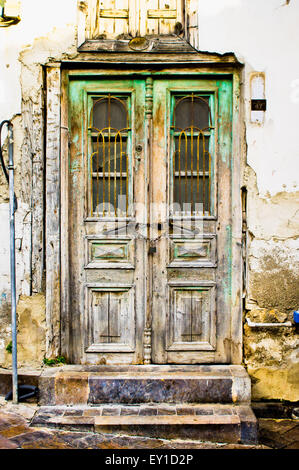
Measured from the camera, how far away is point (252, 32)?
406 centimetres

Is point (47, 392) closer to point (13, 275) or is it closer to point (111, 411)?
point (111, 411)

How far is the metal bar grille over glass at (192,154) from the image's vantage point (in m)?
4.27

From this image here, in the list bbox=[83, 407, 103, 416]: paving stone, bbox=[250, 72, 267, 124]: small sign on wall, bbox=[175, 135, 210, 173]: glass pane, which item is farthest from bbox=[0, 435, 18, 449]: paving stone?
bbox=[250, 72, 267, 124]: small sign on wall

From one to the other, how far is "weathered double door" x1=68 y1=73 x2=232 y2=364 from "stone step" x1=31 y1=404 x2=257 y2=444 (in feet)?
1.89

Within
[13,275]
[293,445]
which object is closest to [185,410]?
[293,445]

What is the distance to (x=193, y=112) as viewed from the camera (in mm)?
4277

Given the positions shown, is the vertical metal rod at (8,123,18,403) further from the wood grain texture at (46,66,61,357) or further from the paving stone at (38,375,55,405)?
the wood grain texture at (46,66,61,357)

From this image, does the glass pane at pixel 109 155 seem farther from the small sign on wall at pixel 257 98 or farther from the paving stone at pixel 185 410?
the paving stone at pixel 185 410

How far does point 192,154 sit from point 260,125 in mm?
677

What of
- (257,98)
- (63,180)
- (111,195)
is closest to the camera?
(257,98)
